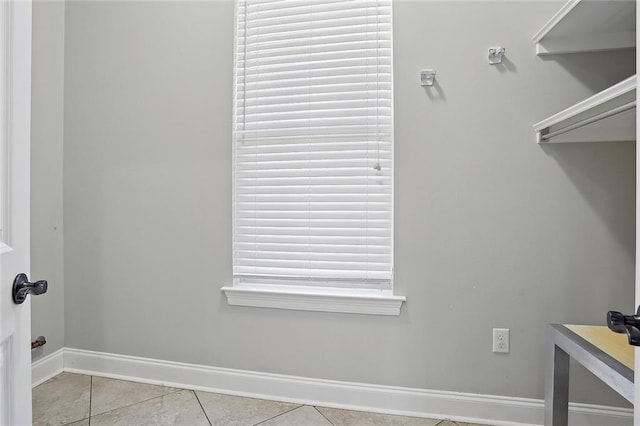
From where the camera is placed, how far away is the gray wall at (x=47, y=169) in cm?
179

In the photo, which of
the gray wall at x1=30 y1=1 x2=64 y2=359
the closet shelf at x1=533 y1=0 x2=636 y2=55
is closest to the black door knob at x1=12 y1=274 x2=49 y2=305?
the gray wall at x1=30 y1=1 x2=64 y2=359

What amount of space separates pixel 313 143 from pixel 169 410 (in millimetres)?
1536

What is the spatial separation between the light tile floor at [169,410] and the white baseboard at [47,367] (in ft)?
0.16

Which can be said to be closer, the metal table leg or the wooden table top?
the wooden table top

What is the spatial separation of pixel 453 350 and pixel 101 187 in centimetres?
214

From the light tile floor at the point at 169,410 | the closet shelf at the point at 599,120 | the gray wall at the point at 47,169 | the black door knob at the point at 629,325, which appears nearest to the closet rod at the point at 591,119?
the closet shelf at the point at 599,120

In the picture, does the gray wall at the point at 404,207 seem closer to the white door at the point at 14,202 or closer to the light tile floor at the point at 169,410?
the light tile floor at the point at 169,410

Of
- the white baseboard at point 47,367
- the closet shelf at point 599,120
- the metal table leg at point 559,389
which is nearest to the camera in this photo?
the closet shelf at point 599,120

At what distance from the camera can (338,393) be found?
5.35ft

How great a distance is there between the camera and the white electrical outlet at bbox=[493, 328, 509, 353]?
1.50 m

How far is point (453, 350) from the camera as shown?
5.05ft

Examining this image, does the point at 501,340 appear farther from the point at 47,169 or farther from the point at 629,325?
the point at 47,169

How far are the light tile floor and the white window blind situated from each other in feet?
2.05

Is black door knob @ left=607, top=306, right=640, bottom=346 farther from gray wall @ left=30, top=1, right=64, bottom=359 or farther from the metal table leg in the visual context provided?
gray wall @ left=30, top=1, right=64, bottom=359
